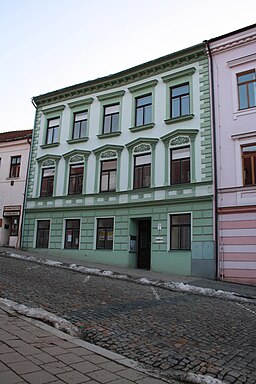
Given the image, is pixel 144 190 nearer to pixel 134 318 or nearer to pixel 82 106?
pixel 82 106

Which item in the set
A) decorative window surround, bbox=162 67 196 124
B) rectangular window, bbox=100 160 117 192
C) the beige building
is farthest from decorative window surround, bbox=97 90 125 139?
the beige building

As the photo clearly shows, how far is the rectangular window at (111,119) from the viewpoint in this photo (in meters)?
19.2

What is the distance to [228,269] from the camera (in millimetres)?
14234

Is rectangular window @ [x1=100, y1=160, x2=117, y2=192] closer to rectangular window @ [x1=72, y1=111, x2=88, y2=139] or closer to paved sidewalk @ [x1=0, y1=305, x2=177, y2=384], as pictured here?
rectangular window @ [x1=72, y1=111, x2=88, y2=139]

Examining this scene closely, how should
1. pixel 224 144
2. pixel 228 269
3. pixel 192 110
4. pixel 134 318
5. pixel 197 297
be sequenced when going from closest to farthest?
pixel 134 318
pixel 197 297
pixel 228 269
pixel 224 144
pixel 192 110

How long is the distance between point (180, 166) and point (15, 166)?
39.6 feet

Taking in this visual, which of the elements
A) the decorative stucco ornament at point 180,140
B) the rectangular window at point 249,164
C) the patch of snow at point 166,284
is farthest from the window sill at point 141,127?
the patch of snow at point 166,284

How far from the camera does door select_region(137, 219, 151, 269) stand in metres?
17.2

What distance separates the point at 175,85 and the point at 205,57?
6.51 ft

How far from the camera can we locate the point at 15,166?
22.6m

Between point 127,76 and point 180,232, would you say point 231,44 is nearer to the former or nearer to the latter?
point 127,76

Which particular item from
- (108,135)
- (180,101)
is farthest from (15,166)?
(180,101)

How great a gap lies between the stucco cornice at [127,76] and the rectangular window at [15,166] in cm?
394

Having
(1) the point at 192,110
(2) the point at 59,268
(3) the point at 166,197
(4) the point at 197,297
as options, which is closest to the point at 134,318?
(4) the point at 197,297
